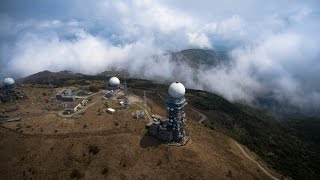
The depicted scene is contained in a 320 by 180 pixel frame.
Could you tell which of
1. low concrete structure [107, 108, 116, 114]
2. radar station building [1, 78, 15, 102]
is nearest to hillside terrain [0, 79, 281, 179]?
low concrete structure [107, 108, 116, 114]

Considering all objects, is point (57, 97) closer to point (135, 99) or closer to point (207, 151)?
point (135, 99)

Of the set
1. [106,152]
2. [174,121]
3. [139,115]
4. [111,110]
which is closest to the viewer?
[106,152]

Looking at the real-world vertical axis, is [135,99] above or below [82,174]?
above

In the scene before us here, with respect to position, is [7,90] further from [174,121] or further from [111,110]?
[174,121]

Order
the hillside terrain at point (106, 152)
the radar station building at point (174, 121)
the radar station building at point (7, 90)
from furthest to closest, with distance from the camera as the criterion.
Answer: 1. the radar station building at point (7, 90)
2. the radar station building at point (174, 121)
3. the hillside terrain at point (106, 152)

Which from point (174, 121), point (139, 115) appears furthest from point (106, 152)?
point (174, 121)

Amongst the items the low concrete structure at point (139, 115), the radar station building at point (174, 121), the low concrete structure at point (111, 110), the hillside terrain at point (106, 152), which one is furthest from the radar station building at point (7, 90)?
the radar station building at point (174, 121)

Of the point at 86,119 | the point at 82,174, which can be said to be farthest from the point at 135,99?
the point at 82,174

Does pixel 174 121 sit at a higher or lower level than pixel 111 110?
higher

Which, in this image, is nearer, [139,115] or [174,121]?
[174,121]

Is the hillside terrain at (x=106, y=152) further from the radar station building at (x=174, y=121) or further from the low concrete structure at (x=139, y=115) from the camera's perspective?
the radar station building at (x=174, y=121)

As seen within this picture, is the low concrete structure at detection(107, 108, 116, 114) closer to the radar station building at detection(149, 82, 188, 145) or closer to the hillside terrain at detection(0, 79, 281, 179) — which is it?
the hillside terrain at detection(0, 79, 281, 179)
